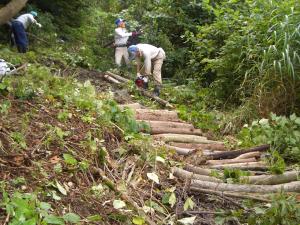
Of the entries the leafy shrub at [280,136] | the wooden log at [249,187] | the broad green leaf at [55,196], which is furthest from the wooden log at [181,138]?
the broad green leaf at [55,196]

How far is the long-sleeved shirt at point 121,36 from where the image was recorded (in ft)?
39.6

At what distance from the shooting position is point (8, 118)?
399 cm

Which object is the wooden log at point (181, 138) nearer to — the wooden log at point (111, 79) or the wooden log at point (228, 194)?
the wooden log at point (228, 194)

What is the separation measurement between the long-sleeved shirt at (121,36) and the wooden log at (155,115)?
5.93m

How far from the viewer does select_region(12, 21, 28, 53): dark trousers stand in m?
10.3

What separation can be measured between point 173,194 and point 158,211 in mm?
264

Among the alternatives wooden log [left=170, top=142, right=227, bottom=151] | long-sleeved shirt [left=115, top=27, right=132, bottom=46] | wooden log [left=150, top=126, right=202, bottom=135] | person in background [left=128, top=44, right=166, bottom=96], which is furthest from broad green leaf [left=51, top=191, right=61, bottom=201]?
long-sleeved shirt [left=115, top=27, right=132, bottom=46]

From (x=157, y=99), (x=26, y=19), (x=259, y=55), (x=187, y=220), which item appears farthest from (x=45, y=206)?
(x=26, y=19)

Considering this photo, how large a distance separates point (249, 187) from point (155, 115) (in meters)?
Result: 2.59

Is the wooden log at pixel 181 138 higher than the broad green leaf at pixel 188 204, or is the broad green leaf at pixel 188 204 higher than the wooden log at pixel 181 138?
the broad green leaf at pixel 188 204

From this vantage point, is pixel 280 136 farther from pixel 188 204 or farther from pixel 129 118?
pixel 188 204

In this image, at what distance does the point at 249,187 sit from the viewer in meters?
3.74

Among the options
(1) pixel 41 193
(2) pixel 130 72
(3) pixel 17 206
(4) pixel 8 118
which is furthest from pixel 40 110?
(2) pixel 130 72

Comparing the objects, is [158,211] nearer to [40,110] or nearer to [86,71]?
[40,110]
